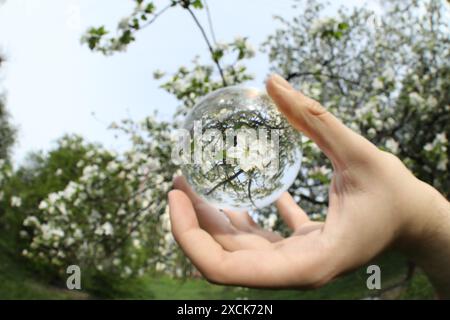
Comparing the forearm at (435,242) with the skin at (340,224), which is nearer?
the skin at (340,224)

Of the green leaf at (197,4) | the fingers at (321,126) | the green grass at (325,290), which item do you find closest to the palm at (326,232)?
the fingers at (321,126)

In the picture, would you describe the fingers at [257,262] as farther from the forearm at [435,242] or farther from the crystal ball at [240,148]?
the forearm at [435,242]

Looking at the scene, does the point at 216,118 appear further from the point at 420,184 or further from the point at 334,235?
the point at 420,184

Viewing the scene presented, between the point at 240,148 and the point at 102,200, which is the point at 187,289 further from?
the point at 240,148

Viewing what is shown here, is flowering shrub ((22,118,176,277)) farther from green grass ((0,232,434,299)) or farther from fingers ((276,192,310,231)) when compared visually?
fingers ((276,192,310,231))
